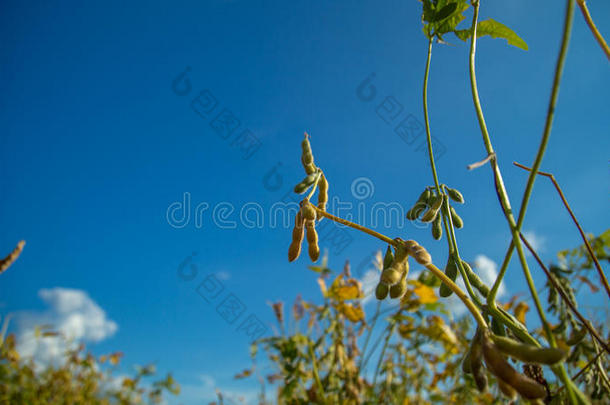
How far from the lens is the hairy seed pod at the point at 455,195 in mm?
828

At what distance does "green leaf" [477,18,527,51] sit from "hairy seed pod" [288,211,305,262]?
2.40 feet

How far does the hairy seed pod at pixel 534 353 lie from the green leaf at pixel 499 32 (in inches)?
32.7

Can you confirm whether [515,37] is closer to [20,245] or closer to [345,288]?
[20,245]

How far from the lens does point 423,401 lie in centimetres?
324

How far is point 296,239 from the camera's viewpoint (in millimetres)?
746

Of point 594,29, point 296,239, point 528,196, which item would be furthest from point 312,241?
point 594,29

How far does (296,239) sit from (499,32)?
0.78m

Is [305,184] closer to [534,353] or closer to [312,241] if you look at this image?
[312,241]

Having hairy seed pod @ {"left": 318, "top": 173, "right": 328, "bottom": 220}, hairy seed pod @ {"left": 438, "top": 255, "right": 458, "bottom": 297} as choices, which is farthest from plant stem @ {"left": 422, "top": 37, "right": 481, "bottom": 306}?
hairy seed pod @ {"left": 318, "top": 173, "right": 328, "bottom": 220}

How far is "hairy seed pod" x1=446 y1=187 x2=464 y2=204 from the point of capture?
83 cm

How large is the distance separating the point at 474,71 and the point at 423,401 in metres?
3.23

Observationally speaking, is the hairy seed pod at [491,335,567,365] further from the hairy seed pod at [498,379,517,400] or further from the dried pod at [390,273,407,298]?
the dried pod at [390,273,407,298]

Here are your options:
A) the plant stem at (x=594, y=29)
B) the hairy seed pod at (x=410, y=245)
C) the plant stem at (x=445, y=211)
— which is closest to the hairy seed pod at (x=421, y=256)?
the hairy seed pod at (x=410, y=245)

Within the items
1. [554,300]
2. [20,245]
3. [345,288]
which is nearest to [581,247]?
[554,300]
